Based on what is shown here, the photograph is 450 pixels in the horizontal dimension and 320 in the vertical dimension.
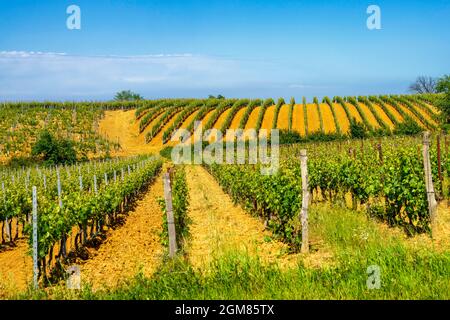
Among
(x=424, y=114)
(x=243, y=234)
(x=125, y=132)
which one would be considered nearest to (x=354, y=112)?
(x=424, y=114)

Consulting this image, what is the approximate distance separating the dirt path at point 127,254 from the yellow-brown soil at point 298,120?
42955mm

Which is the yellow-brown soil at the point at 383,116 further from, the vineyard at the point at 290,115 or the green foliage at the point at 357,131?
the green foliage at the point at 357,131

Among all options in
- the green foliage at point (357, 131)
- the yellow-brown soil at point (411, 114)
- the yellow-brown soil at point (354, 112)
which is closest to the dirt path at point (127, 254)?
the green foliage at point (357, 131)

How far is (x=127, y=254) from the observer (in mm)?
9789

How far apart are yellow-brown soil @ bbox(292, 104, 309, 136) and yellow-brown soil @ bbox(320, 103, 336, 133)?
273 cm

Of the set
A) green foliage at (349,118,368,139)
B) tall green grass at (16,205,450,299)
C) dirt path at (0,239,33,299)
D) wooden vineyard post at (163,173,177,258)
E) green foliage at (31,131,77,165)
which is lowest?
dirt path at (0,239,33,299)

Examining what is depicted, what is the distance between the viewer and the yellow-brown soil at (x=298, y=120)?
56162 millimetres

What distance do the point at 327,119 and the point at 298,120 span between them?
3.73m

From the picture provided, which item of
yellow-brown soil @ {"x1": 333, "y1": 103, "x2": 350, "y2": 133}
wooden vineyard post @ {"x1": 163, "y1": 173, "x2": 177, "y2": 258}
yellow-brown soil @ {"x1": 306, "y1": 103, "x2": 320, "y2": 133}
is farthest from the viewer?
yellow-brown soil @ {"x1": 306, "y1": 103, "x2": 320, "y2": 133}

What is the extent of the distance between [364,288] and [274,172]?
593 centimetres

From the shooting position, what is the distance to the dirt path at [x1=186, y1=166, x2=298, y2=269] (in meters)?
8.55

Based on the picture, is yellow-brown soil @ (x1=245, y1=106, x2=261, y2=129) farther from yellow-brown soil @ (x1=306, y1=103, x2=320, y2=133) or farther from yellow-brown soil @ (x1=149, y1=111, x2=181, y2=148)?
yellow-brown soil @ (x1=149, y1=111, x2=181, y2=148)

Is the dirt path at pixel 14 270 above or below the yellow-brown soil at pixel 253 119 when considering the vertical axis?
below

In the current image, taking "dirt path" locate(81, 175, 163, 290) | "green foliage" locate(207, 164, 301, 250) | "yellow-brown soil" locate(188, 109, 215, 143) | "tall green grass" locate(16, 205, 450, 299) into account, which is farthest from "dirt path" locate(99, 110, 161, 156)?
"tall green grass" locate(16, 205, 450, 299)
